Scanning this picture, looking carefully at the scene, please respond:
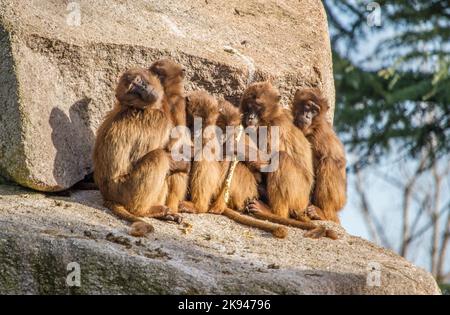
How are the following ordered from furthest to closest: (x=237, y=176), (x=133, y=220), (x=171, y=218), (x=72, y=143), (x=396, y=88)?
(x=396, y=88) → (x=237, y=176) → (x=72, y=143) → (x=171, y=218) → (x=133, y=220)

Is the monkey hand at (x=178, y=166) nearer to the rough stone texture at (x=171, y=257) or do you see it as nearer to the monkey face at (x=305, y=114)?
the rough stone texture at (x=171, y=257)

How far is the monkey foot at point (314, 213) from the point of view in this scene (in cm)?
1016

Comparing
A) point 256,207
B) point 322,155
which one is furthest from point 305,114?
point 256,207

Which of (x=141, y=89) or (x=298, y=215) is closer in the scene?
(x=141, y=89)

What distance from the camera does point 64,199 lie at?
9.27 metres

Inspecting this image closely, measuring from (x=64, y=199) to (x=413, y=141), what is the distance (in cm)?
959

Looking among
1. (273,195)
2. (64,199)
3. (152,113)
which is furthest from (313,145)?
(64,199)

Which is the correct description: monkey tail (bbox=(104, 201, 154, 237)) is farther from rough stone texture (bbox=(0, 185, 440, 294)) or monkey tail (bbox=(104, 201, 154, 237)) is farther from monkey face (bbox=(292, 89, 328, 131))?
monkey face (bbox=(292, 89, 328, 131))

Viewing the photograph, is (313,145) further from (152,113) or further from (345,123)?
(345,123)

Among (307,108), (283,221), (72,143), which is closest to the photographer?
(283,221)

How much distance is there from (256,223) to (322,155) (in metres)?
1.46

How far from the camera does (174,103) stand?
9.58 meters

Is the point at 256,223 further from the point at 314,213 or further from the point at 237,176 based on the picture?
the point at 314,213

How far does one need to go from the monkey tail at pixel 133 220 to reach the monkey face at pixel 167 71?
1377 millimetres
